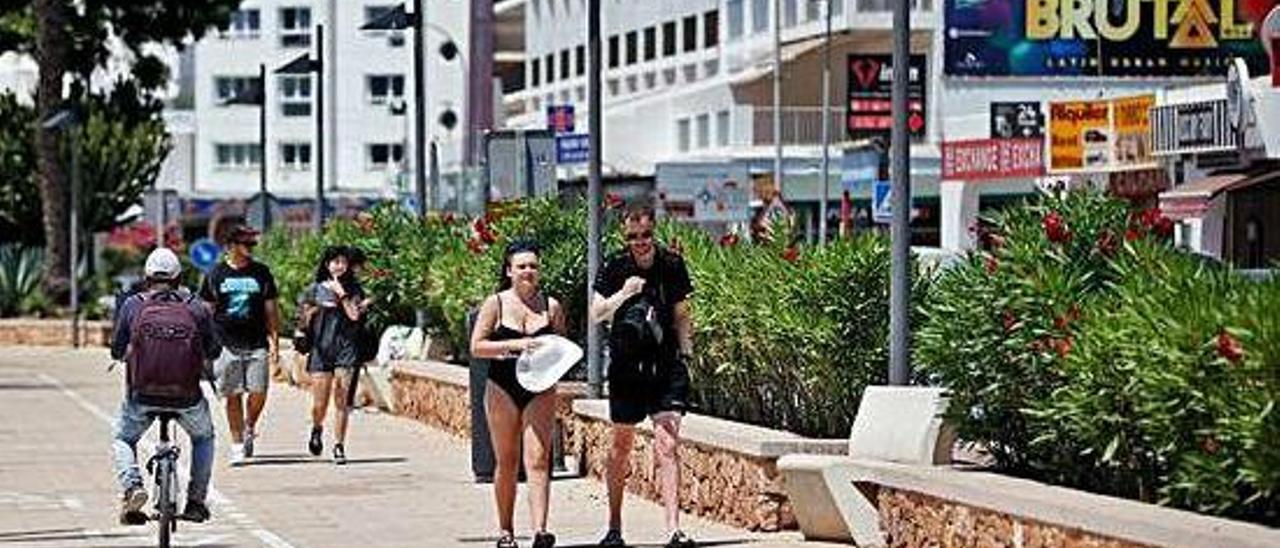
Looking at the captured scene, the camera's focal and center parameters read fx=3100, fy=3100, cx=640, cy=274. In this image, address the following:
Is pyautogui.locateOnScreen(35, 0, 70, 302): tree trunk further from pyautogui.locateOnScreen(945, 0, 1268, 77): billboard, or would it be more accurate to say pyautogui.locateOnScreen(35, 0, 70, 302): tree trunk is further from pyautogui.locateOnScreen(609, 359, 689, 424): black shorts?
pyautogui.locateOnScreen(609, 359, 689, 424): black shorts

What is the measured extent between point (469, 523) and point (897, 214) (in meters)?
3.66

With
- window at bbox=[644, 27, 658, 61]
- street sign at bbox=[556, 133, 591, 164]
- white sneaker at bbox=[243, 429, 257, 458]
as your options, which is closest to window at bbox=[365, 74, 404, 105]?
window at bbox=[644, 27, 658, 61]

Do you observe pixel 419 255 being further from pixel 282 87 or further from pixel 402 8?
pixel 282 87

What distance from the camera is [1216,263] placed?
48.7 ft

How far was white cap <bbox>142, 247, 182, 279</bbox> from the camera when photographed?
17109mm

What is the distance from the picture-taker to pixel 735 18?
74875 millimetres

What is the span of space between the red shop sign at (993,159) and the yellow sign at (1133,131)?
231 centimetres

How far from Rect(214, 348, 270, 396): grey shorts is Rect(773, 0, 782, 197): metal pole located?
38.6 m

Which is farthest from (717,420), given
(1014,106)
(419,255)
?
(1014,106)

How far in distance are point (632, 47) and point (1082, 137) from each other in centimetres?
3156

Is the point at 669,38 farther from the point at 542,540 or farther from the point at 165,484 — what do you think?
the point at 542,540

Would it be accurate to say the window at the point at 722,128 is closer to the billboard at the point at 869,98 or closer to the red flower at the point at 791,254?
the billboard at the point at 869,98

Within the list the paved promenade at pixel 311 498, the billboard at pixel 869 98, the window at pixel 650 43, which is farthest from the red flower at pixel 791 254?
the window at pixel 650 43

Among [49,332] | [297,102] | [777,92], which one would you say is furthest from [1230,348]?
[297,102]
